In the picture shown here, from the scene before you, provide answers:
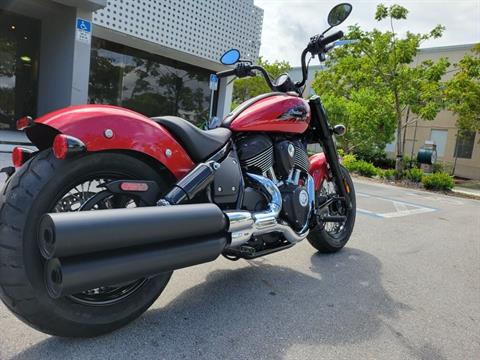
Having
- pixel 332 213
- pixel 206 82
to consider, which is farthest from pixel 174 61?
pixel 332 213

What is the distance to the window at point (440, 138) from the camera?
24.5 meters

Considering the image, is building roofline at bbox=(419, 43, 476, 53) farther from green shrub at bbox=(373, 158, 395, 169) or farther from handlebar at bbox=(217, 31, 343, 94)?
handlebar at bbox=(217, 31, 343, 94)

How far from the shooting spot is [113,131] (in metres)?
1.86

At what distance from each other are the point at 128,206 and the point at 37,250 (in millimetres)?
522

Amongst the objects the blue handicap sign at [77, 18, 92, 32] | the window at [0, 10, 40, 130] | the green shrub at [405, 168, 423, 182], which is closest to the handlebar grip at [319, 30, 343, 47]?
the blue handicap sign at [77, 18, 92, 32]

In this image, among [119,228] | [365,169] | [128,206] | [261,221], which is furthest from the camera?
[365,169]

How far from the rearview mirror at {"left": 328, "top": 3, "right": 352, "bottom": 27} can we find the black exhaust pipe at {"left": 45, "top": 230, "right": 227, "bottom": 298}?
2.32 meters

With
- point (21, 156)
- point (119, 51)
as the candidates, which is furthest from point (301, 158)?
point (119, 51)

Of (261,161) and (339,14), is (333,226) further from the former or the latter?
(339,14)

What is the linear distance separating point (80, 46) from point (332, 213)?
8285 millimetres

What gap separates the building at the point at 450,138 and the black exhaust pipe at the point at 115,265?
24271 mm

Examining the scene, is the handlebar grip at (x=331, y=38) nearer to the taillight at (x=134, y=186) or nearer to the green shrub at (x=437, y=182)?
the taillight at (x=134, y=186)

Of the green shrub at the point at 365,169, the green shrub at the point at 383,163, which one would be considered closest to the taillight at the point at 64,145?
the green shrub at the point at 365,169

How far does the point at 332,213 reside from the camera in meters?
3.74
